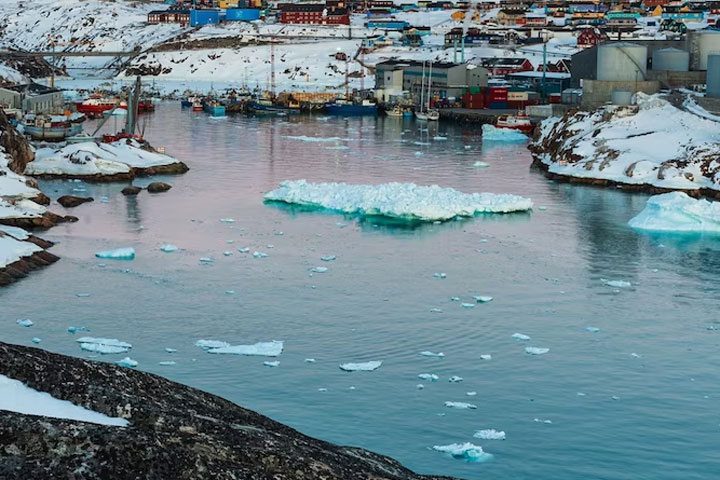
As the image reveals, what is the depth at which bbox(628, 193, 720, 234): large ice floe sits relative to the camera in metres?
20.8

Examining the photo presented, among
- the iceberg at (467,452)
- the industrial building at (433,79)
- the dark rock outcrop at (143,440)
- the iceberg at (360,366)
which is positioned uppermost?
the industrial building at (433,79)

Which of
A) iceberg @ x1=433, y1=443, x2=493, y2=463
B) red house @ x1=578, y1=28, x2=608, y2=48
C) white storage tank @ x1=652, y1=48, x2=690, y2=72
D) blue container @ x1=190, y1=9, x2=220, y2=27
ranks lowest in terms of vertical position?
iceberg @ x1=433, y1=443, x2=493, y2=463

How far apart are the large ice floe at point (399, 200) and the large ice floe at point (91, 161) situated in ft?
17.2

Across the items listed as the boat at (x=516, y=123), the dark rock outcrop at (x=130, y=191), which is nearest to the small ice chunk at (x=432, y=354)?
the dark rock outcrop at (x=130, y=191)

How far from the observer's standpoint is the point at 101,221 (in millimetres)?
21109

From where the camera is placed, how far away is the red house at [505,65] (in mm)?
56750

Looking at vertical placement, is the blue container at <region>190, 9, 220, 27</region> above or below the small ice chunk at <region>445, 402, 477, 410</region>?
above

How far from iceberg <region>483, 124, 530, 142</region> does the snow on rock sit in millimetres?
33330

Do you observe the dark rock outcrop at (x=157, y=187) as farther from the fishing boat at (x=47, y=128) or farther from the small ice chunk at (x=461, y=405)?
the small ice chunk at (x=461, y=405)

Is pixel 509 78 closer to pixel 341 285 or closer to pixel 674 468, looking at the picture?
pixel 341 285

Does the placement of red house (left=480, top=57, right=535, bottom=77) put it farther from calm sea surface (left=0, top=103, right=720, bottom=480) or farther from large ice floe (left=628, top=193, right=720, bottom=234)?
large ice floe (left=628, top=193, right=720, bottom=234)

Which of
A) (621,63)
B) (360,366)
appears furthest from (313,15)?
(360,366)

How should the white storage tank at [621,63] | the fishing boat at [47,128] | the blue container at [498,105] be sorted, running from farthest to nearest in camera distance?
the blue container at [498,105] < the fishing boat at [47,128] < the white storage tank at [621,63]

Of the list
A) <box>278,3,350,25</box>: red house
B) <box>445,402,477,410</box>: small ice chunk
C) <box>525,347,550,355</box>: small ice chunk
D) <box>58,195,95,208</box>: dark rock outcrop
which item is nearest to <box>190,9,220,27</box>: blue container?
<box>278,3,350,25</box>: red house
